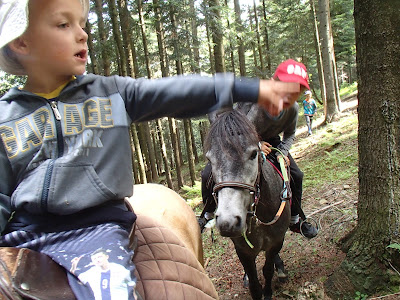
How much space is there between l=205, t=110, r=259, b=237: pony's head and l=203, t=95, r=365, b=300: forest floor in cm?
163

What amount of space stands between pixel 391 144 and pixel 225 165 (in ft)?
6.56

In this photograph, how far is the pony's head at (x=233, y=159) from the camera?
109 inches

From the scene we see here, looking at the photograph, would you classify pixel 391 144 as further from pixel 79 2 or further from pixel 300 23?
pixel 300 23

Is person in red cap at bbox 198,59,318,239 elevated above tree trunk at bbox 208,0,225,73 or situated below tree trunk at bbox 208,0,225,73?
below

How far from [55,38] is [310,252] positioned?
204 inches

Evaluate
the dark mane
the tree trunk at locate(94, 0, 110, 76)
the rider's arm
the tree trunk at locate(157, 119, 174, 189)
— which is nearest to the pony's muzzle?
the dark mane

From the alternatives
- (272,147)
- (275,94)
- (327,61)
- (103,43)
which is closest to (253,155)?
(272,147)

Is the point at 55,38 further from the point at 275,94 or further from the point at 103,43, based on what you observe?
the point at 103,43

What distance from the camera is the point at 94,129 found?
4.84 feet

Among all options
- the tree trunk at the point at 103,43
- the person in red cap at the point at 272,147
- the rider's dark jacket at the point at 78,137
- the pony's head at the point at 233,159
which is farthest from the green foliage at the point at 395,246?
the tree trunk at the point at 103,43

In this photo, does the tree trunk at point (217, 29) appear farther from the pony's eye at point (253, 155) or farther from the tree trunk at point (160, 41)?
the pony's eye at point (253, 155)

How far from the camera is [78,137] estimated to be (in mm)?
1436

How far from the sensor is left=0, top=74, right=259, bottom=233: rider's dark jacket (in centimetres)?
134

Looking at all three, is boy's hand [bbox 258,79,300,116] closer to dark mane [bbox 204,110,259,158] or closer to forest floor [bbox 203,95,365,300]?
dark mane [bbox 204,110,259,158]
